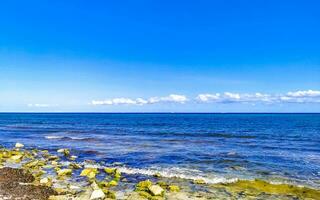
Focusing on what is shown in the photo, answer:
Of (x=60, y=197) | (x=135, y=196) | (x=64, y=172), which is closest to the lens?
(x=60, y=197)

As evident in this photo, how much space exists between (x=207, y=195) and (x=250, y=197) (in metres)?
2.35

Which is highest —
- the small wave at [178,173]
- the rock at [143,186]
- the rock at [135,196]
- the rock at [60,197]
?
the rock at [143,186]

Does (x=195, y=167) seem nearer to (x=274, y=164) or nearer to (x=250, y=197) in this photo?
(x=274, y=164)

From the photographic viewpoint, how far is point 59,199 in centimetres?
1630

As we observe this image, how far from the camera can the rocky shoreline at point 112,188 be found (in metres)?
17.2

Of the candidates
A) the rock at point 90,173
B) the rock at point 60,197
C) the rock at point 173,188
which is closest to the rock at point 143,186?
the rock at point 173,188

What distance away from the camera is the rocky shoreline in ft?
56.4

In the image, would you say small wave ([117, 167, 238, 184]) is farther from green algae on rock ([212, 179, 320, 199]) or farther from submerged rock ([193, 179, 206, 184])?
green algae on rock ([212, 179, 320, 199])

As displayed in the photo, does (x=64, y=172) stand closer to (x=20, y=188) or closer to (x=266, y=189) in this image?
(x=20, y=188)

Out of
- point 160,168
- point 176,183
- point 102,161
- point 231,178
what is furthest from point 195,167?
point 102,161

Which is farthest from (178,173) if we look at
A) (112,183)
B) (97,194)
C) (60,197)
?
(60,197)

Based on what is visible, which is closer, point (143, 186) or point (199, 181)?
point (143, 186)

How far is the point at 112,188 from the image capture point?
18984mm

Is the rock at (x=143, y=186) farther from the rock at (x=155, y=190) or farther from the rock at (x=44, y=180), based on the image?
the rock at (x=44, y=180)
